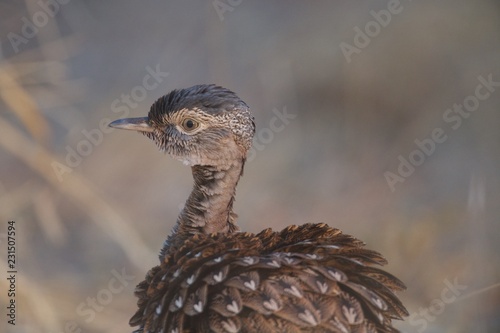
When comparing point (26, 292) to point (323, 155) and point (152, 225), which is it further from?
point (323, 155)

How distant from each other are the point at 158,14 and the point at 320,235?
143 centimetres

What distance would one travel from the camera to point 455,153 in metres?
2.94

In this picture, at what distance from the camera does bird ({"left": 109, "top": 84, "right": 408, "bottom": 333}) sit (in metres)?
1.54

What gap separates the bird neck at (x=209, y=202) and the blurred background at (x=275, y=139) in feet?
2.87

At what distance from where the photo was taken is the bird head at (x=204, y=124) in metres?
1.94

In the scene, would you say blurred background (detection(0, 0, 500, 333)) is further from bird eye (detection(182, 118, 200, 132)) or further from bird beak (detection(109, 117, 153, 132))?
bird eye (detection(182, 118, 200, 132))

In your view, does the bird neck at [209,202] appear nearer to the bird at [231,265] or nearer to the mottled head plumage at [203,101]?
the bird at [231,265]

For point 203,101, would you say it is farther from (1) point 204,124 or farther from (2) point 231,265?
(2) point 231,265

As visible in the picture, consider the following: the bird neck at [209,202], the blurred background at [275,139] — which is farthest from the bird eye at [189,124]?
the blurred background at [275,139]

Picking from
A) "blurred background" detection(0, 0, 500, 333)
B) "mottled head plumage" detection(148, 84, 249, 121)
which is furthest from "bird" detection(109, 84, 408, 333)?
"blurred background" detection(0, 0, 500, 333)

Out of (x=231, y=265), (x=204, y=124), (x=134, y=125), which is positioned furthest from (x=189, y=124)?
(x=231, y=265)

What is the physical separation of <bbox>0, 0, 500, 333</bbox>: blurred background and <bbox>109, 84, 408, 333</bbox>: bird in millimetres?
847

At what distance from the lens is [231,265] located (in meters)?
1.63

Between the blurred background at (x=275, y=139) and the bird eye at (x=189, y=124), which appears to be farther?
the blurred background at (x=275, y=139)
